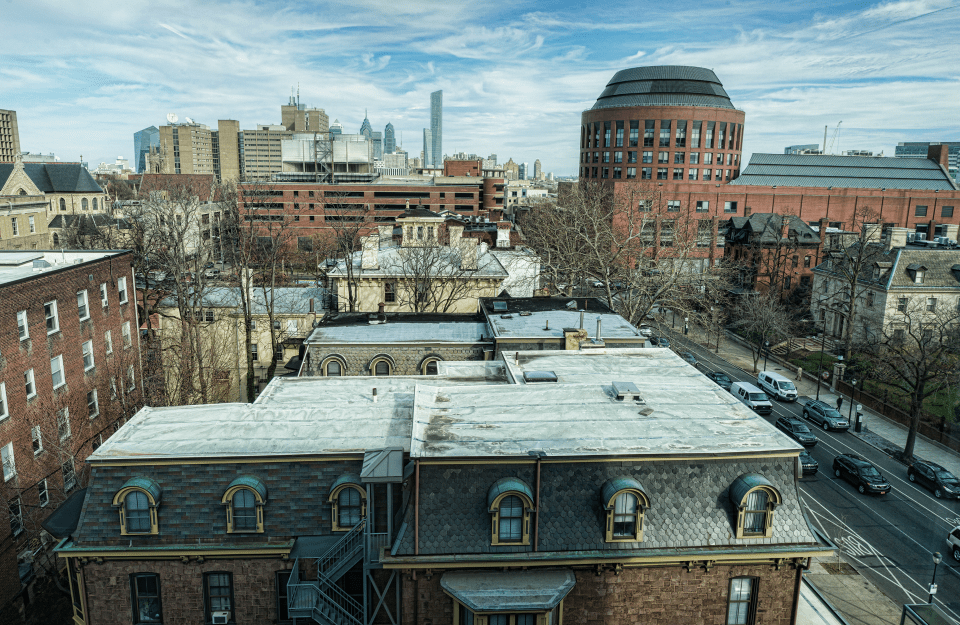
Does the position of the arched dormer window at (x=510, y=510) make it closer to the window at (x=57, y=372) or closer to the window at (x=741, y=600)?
the window at (x=741, y=600)

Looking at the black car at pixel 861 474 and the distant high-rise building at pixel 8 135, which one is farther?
the distant high-rise building at pixel 8 135

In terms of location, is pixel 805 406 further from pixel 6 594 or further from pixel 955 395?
pixel 6 594

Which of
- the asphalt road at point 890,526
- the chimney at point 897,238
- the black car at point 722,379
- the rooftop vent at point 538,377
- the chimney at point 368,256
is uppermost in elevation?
the chimney at point 897,238

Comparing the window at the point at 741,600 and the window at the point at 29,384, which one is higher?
the window at the point at 29,384

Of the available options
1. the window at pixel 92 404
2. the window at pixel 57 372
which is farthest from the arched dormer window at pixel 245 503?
the window at pixel 92 404

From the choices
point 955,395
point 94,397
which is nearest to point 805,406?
point 955,395

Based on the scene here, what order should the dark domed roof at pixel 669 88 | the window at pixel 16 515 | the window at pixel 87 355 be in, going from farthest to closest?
the dark domed roof at pixel 669 88, the window at pixel 87 355, the window at pixel 16 515

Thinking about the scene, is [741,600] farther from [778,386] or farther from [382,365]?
[778,386]

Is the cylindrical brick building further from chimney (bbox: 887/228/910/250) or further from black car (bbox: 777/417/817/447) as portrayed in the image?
black car (bbox: 777/417/817/447)
